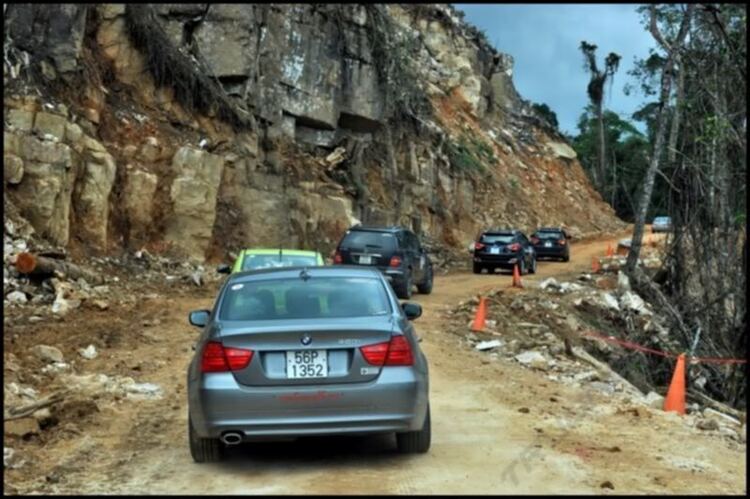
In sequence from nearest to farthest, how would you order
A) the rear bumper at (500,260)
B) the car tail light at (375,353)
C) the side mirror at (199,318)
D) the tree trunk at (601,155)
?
the car tail light at (375,353)
the side mirror at (199,318)
the rear bumper at (500,260)
the tree trunk at (601,155)

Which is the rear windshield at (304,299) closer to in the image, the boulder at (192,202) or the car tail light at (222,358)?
the car tail light at (222,358)

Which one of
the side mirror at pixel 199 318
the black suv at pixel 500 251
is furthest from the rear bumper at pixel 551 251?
the side mirror at pixel 199 318

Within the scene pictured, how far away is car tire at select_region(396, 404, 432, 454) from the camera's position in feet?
24.7

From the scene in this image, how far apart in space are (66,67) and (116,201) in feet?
11.9

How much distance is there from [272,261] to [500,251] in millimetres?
17657

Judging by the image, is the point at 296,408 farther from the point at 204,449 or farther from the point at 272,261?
the point at 272,261

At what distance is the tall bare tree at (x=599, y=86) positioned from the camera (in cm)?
7819

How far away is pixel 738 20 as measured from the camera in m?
17.6

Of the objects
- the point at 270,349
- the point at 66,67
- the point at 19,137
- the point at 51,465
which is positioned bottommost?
the point at 51,465

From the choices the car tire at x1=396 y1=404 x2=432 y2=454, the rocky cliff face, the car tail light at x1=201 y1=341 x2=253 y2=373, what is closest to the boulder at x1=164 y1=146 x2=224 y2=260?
the rocky cliff face

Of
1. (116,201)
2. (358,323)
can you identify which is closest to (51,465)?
(358,323)

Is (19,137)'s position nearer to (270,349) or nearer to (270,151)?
(270,151)

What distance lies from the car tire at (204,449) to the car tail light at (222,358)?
61cm

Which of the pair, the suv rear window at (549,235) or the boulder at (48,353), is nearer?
the boulder at (48,353)
